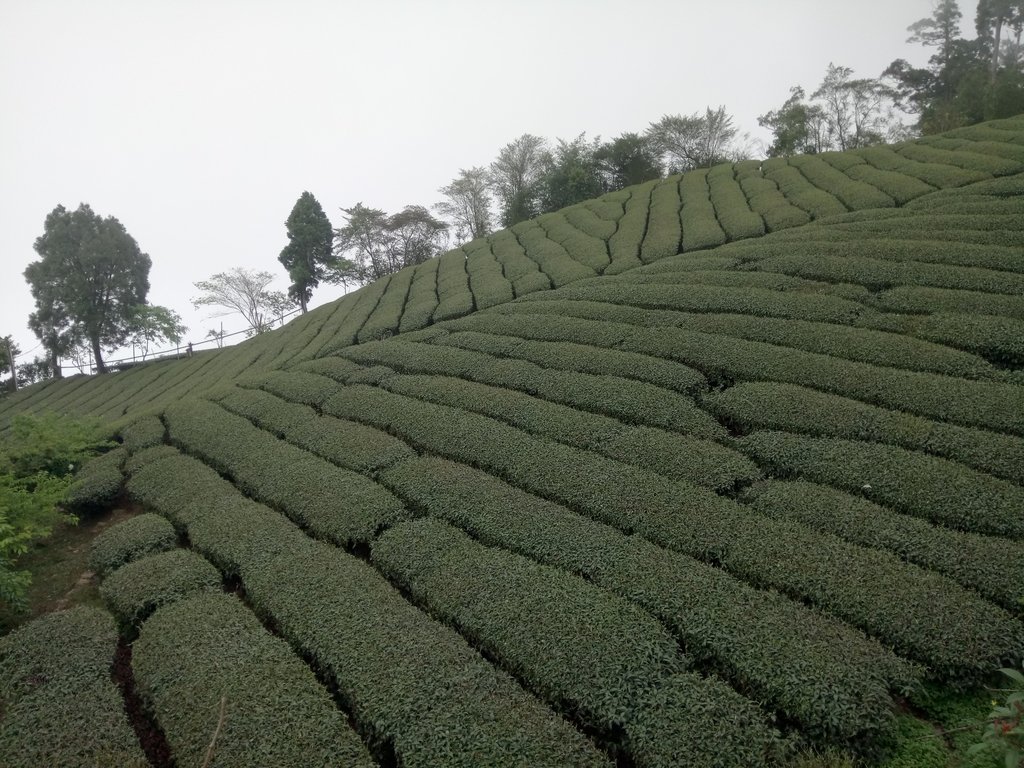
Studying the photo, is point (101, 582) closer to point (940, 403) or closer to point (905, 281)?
point (940, 403)

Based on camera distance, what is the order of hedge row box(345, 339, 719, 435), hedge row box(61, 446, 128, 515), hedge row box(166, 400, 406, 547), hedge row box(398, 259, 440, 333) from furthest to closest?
hedge row box(398, 259, 440, 333) → hedge row box(61, 446, 128, 515) → hedge row box(345, 339, 719, 435) → hedge row box(166, 400, 406, 547)

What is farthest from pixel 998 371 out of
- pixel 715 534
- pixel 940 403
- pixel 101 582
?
pixel 101 582

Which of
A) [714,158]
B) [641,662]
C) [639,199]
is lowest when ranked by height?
[641,662]

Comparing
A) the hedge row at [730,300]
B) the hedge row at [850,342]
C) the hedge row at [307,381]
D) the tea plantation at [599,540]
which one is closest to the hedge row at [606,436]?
the tea plantation at [599,540]

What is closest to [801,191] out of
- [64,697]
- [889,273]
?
[889,273]

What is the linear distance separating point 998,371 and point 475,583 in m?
8.52

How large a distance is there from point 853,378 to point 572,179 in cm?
3162

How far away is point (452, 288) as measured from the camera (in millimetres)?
23141

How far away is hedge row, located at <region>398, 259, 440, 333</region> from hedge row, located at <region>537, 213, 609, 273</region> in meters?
5.67

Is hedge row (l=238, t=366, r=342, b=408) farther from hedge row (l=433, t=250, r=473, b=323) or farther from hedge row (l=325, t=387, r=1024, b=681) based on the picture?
hedge row (l=325, t=387, r=1024, b=681)

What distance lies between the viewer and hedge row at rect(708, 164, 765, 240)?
795 inches

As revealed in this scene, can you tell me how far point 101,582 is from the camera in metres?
8.45

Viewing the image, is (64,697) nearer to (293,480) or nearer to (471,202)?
(293,480)

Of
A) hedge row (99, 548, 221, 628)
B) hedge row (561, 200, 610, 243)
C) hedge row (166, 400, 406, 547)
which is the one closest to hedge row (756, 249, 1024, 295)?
hedge row (561, 200, 610, 243)
